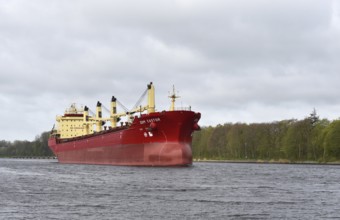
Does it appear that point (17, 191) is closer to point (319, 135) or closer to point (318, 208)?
point (318, 208)

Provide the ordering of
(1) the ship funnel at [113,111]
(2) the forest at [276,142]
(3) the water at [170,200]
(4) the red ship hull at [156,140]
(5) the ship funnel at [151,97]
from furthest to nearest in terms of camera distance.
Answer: (2) the forest at [276,142], (1) the ship funnel at [113,111], (5) the ship funnel at [151,97], (4) the red ship hull at [156,140], (3) the water at [170,200]

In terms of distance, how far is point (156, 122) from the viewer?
56781 mm

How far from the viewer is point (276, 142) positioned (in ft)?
336

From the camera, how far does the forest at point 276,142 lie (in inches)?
3578

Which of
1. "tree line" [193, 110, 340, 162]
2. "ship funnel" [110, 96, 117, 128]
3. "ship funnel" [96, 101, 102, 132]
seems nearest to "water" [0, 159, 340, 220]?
"ship funnel" [110, 96, 117, 128]

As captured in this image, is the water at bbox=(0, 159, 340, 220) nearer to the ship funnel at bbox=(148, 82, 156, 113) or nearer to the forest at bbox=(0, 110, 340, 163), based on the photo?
the ship funnel at bbox=(148, 82, 156, 113)

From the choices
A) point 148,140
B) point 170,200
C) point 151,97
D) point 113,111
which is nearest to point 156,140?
point 148,140

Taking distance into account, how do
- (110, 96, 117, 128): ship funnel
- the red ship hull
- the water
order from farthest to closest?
(110, 96, 117, 128): ship funnel → the red ship hull → the water

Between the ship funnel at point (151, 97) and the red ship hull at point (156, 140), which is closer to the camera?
the red ship hull at point (156, 140)

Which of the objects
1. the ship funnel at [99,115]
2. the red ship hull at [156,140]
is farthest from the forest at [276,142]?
the red ship hull at [156,140]

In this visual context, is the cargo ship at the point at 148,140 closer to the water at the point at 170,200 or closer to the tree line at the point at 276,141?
the water at the point at 170,200

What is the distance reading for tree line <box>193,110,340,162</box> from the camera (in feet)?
298

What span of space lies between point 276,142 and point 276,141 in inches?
16.6

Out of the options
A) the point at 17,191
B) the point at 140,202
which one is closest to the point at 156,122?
the point at 17,191
